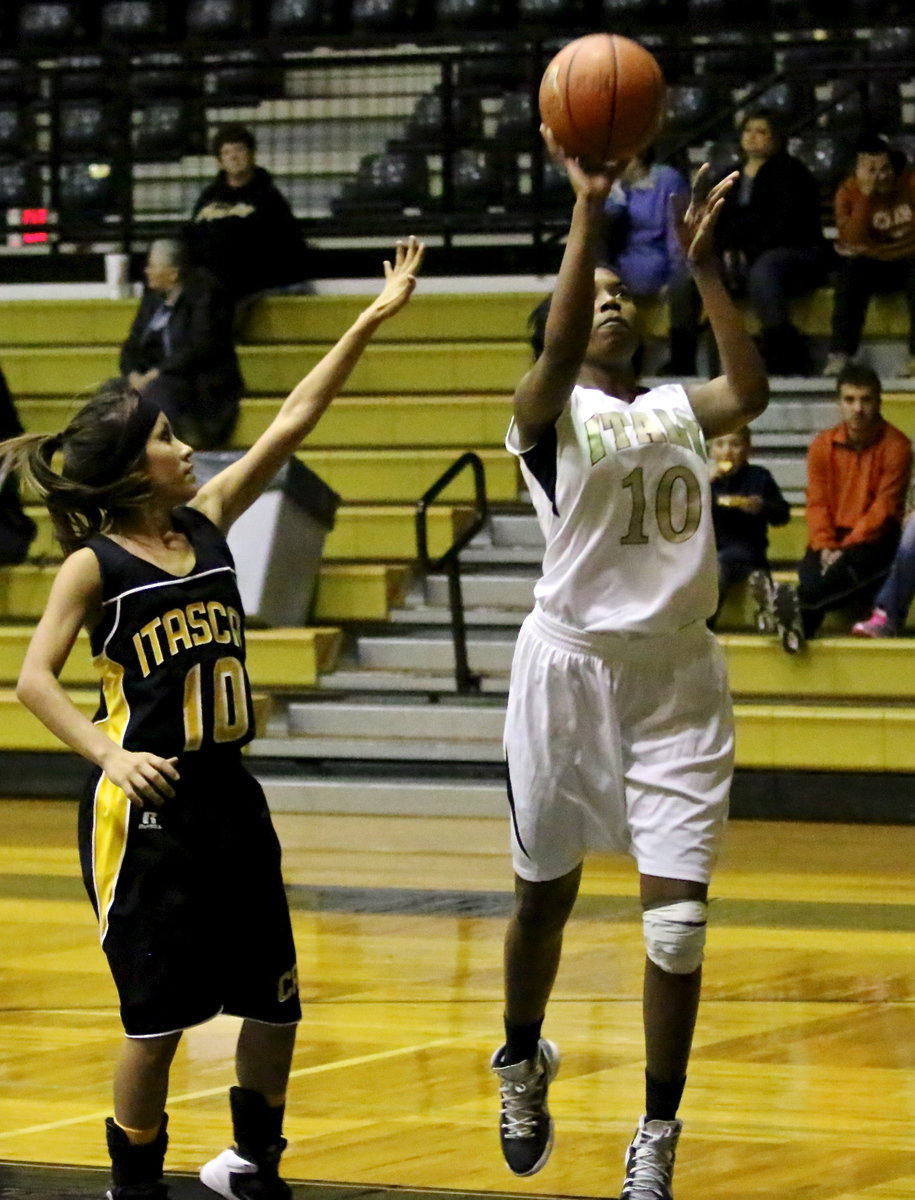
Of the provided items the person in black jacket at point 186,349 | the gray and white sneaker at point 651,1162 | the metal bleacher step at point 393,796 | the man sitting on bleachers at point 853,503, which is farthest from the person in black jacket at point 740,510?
the gray and white sneaker at point 651,1162

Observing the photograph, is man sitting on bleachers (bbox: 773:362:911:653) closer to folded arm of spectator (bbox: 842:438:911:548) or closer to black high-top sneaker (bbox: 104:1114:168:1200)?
folded arm of spectator (bbox: 842:438:911:548)

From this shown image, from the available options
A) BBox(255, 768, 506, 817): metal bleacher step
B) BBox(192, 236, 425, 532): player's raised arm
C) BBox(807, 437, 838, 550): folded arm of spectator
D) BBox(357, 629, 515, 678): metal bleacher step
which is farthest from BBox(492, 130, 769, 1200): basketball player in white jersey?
BBox(357, 629, 515, 678): metal bleacher step

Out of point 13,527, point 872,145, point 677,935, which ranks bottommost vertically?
point 13,527

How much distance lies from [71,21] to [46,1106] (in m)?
10.1

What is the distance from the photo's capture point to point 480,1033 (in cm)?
489

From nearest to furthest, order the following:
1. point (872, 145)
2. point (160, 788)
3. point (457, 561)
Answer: point (160, 788), point (457, 561), point (872, 145)

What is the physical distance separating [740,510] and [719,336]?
4652 millimetres

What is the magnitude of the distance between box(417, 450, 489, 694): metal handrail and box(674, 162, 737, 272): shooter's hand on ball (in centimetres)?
466

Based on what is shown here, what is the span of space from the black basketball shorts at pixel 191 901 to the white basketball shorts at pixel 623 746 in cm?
53

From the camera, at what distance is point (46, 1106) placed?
434cm

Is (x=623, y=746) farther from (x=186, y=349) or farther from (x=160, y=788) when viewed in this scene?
(x=186, y=349)

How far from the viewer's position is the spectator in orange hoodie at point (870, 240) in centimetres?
947

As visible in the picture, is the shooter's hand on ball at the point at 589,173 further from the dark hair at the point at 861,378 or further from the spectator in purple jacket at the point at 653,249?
the spectator in purple jacket at the point at 653,249

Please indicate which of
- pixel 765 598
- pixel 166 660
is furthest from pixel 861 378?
pixel 166 660
